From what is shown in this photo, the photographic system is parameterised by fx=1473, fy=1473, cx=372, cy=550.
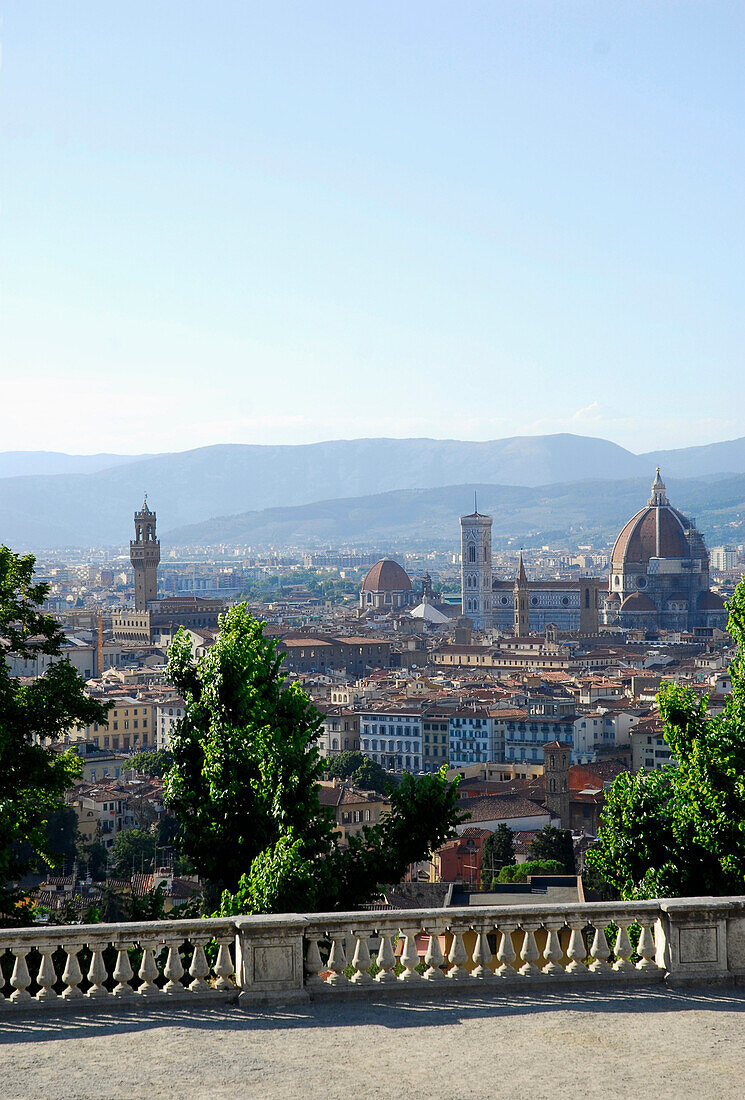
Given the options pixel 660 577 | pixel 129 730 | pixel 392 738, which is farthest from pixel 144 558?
pixel 392 738

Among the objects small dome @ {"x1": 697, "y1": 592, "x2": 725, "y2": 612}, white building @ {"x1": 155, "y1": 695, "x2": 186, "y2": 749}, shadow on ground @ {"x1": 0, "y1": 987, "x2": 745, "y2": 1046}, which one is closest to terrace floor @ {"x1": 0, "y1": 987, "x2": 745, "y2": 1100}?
shadow on ground @ {"x1": 0, "y1": 987, "x2": 745, "y2": 1046}

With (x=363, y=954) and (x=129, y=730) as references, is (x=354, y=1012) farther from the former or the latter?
(x=129, y=730)

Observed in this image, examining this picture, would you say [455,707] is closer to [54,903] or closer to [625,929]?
[54,903]

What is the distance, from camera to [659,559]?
128 m

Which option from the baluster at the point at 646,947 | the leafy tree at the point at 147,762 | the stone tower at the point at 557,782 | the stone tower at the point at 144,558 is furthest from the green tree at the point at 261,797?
the stone tower at the point at 144,558

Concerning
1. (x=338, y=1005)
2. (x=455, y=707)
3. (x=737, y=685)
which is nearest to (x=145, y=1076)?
(x=338, y=1005)

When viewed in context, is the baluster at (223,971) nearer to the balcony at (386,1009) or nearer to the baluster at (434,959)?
the balcony at (386,1009)

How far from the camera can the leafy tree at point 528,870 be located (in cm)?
3162

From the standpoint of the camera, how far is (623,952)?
7.37m

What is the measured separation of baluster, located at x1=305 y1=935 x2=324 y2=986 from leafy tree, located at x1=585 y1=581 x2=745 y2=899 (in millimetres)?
3188

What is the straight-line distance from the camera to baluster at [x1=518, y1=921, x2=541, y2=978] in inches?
285

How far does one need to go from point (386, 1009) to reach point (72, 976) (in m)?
1.50

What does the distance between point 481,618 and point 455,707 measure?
7129cm

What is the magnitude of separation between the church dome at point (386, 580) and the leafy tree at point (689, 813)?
149 meters
